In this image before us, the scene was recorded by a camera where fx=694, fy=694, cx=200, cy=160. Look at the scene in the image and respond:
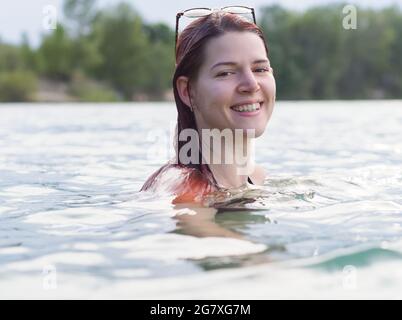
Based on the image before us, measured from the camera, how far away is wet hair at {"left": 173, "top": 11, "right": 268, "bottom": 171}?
354 cm

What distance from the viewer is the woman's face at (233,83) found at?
11.4ft

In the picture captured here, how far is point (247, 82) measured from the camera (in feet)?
11.4

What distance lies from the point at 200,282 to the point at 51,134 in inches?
325

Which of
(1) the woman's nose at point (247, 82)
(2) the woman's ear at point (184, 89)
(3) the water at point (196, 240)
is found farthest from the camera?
(2) the woman's ear at point (184, 89)

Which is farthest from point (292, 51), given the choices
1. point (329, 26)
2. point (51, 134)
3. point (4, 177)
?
point (4, 177)

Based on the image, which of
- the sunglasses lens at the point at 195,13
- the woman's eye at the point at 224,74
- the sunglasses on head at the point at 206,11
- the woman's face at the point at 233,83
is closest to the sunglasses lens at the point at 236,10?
the sunglasses on head at the point at 206,11

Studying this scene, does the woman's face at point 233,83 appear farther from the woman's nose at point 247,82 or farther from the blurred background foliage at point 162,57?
the blurred background foliage at point 162,57

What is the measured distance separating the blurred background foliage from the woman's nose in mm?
43748

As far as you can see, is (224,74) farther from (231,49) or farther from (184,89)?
(184,89)

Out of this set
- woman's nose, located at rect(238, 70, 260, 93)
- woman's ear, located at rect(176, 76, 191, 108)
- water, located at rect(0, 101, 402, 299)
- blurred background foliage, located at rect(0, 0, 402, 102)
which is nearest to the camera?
water, located at rect(0, 101, 402, 299)

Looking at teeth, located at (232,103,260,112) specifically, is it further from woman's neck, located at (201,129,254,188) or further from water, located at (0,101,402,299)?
water, located at (0,101,402,299)

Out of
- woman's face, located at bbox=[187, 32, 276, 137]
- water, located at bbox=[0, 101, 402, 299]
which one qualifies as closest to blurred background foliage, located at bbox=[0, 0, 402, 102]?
water, located at bbox=[0, 101, 402, 299]

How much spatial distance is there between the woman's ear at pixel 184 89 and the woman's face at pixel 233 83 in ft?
0.15
